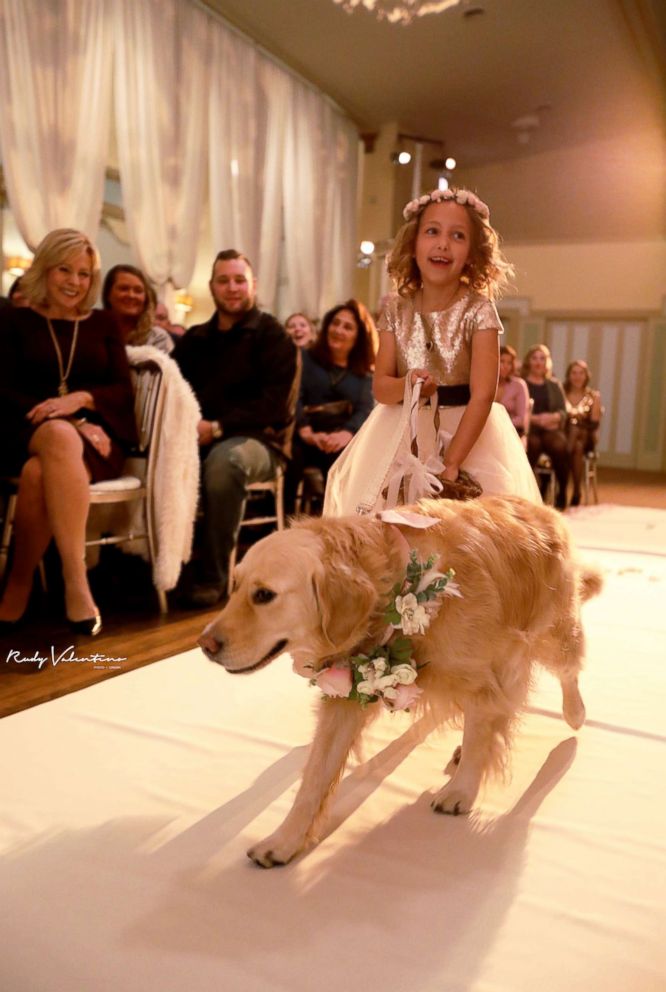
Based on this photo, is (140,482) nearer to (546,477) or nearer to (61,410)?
(61,410)

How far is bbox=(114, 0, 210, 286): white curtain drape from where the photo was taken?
6277mm

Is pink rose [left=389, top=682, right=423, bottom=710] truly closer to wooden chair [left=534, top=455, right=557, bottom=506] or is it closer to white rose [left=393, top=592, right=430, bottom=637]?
white rose [left=393, top=592, right=430, bottom=637]

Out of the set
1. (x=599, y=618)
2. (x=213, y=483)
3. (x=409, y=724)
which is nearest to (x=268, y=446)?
(x=213, y=483)

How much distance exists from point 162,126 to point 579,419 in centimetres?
478

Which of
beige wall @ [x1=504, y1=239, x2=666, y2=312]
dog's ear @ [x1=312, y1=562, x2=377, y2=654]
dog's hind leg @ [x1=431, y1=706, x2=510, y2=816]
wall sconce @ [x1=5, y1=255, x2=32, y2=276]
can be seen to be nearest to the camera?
dog's ear @ [x1=312, y1=562, x2=377, y2=654]

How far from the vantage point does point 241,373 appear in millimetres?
3881

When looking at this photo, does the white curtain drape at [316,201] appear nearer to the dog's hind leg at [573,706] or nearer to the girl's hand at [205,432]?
the girl's hand at [205,432]

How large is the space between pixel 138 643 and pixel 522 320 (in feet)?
37.3

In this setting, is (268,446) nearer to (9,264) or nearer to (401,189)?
(9,264)

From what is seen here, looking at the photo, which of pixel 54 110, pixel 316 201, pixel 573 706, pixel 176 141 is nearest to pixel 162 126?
pixel 176 141

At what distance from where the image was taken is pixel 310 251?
8906 mm

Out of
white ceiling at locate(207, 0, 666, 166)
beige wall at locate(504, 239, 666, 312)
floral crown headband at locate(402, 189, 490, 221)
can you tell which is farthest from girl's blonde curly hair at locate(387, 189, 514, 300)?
beige wall at locate(504, 239, 666, 312)

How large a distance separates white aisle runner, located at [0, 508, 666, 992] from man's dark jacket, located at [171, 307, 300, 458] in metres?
1.86

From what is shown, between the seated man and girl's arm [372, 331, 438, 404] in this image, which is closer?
girl's arm [372, 331, 438, 404]
